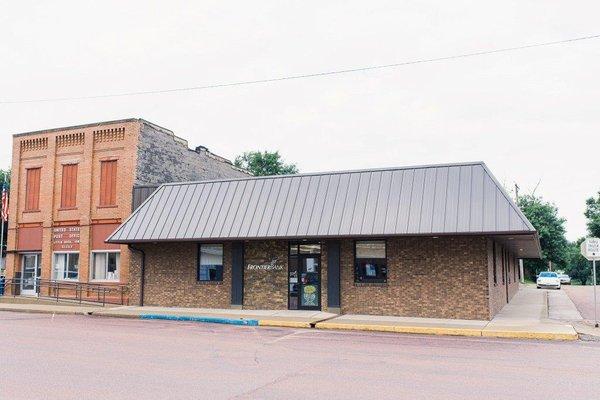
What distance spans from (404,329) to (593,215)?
5076cm

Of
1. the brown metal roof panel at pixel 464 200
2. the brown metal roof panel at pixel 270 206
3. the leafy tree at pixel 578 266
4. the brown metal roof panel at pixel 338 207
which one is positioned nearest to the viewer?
the brown metal roof panel at pixel 464 200

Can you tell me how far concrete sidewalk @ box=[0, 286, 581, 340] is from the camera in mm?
15703

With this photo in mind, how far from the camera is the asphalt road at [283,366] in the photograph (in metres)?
8.01

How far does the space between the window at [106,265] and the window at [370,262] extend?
12.0 meters

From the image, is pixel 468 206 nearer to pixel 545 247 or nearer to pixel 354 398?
pixel 354 398

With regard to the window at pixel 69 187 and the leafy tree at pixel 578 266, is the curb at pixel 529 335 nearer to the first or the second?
the window at pixel 69 187

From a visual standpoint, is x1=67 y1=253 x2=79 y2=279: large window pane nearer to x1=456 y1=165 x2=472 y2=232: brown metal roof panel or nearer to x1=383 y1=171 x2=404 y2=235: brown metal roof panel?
x1=383 y1=171 x2=404 y2=235: brown metal roof panel

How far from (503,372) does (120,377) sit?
6455 millimetres

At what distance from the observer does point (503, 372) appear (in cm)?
971

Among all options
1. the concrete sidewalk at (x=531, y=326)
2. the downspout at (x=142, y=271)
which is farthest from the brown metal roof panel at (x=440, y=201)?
the downspout at (x=142, y=271)

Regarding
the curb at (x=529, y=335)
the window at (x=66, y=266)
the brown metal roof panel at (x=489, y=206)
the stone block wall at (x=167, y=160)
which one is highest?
the stone block wall at (x=167, y=160)

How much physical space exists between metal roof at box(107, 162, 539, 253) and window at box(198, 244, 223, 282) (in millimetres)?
1369

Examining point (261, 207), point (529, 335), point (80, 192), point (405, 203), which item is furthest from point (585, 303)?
point (80, 192)

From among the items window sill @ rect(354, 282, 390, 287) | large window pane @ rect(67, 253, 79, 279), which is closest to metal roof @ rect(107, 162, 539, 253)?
window sill @ rect(354, 282, 390, 287)
